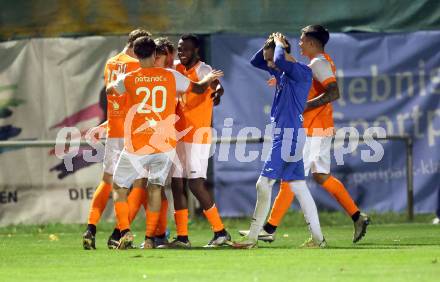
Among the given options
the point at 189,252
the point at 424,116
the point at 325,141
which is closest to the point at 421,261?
the point at 189,252

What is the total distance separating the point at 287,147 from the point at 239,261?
1829mm

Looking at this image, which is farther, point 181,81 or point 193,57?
point 193,57

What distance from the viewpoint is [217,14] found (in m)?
17.9

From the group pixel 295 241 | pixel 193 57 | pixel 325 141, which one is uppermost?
pixel 193 57

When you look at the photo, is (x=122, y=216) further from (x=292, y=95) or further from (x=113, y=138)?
(x=292, y=95)

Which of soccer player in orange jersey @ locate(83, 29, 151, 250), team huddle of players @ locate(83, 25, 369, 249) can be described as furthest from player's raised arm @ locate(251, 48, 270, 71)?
soccer player in orange jersey @ locate(83, 29, 151, 250)

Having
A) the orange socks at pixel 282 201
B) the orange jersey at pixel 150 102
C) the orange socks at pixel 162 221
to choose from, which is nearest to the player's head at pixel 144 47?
the orange jersey at pixel 150 102

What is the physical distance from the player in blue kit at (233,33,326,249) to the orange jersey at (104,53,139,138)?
1.44 metres

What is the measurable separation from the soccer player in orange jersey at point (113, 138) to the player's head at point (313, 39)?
1609 mm

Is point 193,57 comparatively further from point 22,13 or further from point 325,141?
point 22,13

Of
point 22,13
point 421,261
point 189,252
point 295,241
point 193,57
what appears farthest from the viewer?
point 22,13

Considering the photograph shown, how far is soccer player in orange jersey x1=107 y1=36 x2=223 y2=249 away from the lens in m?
12.5

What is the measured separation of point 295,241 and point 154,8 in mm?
4778

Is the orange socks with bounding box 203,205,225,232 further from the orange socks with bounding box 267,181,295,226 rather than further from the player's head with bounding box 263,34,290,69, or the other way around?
the player's head with bounding box 263,34,290,69
